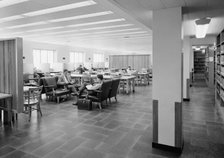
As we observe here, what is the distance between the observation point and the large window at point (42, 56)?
34.8ft

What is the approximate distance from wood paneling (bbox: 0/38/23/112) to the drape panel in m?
9.47

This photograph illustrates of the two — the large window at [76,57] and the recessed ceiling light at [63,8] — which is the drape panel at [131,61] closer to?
the large window at [76,57]

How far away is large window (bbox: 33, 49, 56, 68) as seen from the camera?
1062 centimetres

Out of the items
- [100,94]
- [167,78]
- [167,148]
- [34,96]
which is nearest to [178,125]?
[167,148]

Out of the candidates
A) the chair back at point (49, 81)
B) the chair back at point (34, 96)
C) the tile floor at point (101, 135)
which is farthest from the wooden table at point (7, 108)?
the chair back at point (49, 81)

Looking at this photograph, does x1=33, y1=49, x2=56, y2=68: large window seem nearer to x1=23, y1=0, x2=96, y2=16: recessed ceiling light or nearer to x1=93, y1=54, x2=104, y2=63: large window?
x1=93, y1=54, x2=104, y2=63: large window

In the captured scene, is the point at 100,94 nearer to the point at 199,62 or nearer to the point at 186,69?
the point at 186,69

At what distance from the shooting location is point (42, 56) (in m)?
11.1

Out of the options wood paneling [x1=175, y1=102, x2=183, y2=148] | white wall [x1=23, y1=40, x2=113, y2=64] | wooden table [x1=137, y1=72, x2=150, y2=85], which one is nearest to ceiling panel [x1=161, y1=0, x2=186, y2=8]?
wood paneling [x1=175, y1=102, x2=183, y2=148]

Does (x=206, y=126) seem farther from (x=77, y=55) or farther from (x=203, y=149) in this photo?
(x=77, y=55)

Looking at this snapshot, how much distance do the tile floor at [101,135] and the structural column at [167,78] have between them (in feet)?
0.85

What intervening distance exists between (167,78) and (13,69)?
2.96 meters

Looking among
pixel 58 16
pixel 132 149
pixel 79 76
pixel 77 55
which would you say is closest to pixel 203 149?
pixel 132 149

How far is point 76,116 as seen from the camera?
4430 mm
